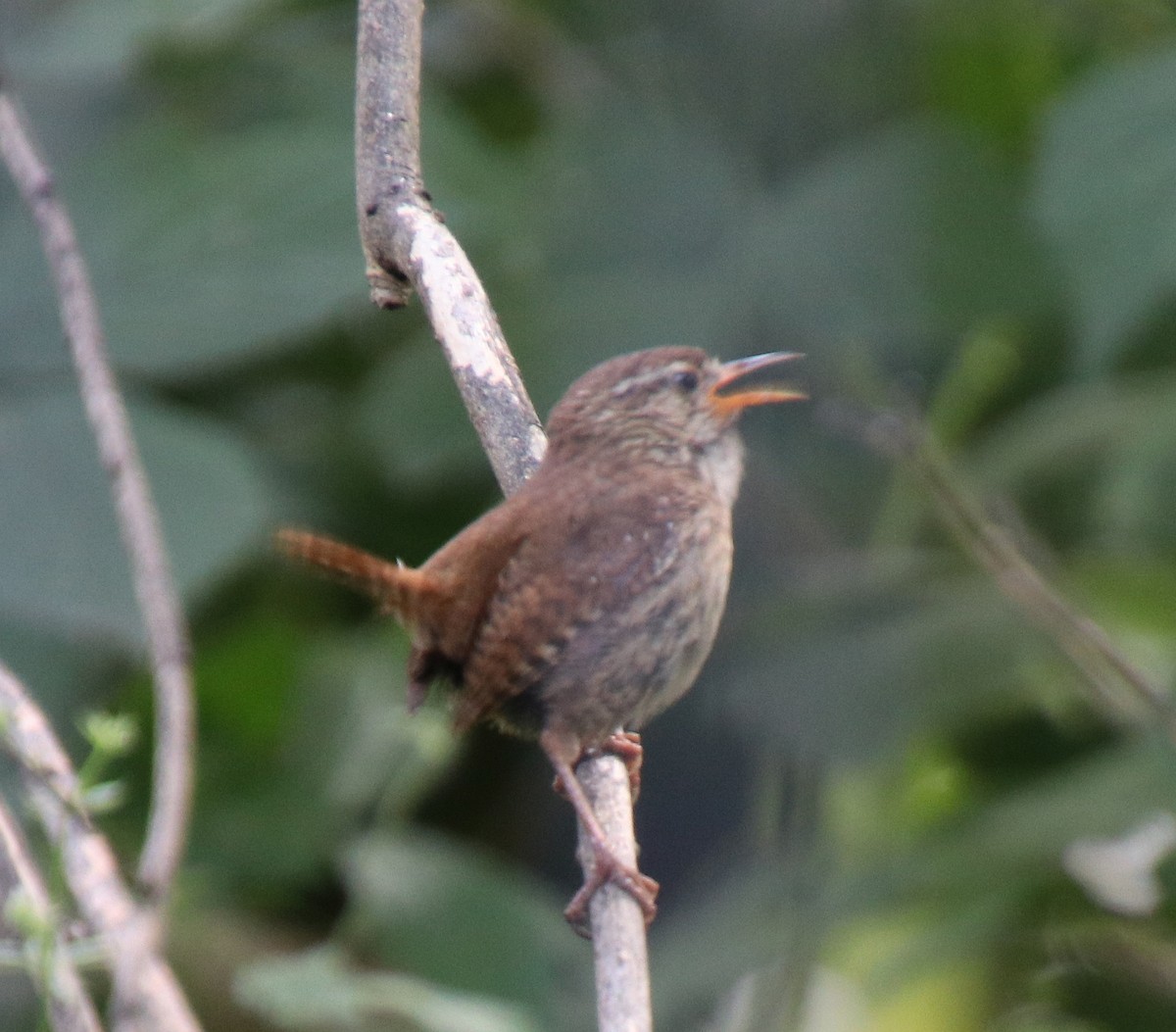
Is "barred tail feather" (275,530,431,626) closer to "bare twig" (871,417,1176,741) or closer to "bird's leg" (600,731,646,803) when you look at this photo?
"bird's leg" (600,731,646,803)

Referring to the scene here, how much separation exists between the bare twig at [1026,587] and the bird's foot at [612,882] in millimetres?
861

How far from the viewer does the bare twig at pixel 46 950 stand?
159 cm

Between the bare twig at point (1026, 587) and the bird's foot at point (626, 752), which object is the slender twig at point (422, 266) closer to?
the bird's foot at point (626, 752)

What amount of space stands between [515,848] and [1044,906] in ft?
4.07

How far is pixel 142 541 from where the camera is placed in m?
1.91

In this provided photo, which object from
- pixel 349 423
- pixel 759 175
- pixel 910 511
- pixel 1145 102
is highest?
pixel 759 175

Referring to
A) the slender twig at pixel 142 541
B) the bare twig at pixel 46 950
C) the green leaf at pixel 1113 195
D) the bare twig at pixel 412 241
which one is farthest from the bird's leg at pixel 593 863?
the green leaf at pixel 1113 195

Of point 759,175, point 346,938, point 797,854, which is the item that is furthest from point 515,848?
point 759,175

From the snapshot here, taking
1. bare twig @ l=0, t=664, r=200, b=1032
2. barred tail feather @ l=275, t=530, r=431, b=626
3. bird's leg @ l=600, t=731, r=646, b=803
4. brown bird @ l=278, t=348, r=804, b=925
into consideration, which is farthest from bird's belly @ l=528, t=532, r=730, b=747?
bare twig @ l=0, t=664, r=200, b=1032

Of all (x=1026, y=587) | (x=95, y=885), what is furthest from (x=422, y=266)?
(x=1026, y=587)

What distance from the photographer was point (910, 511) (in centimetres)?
357

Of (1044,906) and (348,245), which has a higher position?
(348,245)

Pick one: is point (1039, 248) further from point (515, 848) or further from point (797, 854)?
point (515, 848)

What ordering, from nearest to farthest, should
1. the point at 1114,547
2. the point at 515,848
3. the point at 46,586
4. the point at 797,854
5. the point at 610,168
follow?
the point at 46,586
the point at 797,854
the point at 1114,547
the point at 610,168
the point at 515,848
